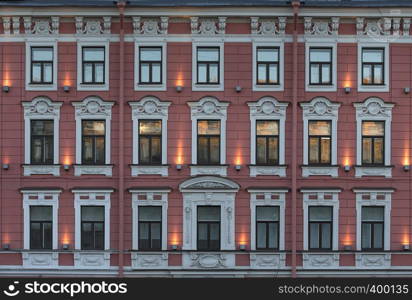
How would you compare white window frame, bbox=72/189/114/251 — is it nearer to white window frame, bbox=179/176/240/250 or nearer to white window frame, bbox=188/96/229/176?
white window frame, bbox=179/176/240/250

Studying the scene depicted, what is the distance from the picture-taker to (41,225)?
27.9 m

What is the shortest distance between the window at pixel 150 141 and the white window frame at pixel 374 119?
7646 millimetres

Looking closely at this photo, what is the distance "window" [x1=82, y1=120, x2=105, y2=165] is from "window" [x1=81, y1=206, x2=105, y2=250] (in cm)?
186

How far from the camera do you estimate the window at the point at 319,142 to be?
1105 inches

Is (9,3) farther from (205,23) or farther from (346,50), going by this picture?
(346,50)

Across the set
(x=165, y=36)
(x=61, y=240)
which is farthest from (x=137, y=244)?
(x=165, y=36)

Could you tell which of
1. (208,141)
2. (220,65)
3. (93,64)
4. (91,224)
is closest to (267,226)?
(208,141)

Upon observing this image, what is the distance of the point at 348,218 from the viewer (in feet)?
91.1

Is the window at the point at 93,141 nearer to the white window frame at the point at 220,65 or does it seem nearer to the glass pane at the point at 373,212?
the white window frame at the point at 220,65

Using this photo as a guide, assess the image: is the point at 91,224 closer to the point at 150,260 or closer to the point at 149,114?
the point at 150,260

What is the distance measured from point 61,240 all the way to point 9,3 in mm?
9372

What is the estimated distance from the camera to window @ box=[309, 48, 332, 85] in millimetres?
28141

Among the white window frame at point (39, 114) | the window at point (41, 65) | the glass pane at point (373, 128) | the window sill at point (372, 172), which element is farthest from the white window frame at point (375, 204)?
the window at point (41, 65)

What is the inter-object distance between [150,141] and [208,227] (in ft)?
13.2
